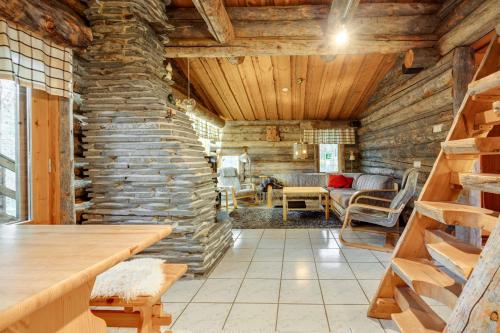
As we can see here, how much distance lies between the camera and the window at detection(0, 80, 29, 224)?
2062 mm

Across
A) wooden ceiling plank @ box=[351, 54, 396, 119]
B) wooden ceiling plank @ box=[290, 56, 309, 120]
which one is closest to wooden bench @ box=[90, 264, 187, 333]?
wooden ceiling plank @ box=[290, 56, 309, 120]

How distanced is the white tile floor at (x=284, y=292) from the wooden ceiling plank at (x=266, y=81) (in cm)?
298

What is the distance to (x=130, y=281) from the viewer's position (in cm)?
139

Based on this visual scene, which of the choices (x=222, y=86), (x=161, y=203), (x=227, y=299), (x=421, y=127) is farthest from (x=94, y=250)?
(x=222, y=86)

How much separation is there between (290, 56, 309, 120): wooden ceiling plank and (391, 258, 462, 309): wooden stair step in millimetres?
3806

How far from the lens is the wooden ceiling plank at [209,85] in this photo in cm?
489

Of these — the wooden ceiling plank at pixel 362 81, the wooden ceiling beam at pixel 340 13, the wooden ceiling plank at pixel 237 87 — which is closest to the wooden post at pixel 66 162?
the wooden ceiling beam at pixel 340 13

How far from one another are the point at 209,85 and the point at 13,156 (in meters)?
4.02

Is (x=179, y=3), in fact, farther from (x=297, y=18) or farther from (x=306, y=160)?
(x=306, y=160)

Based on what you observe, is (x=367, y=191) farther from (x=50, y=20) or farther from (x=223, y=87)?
(x=50, y=20)

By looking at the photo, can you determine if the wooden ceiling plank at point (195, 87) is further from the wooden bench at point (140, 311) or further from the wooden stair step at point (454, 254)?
the wooden stair step at point (454, 254)

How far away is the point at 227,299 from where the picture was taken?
Answer: 229 centimetres

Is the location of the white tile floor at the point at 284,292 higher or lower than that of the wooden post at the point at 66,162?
lower

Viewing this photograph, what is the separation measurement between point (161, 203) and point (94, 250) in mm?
1762
